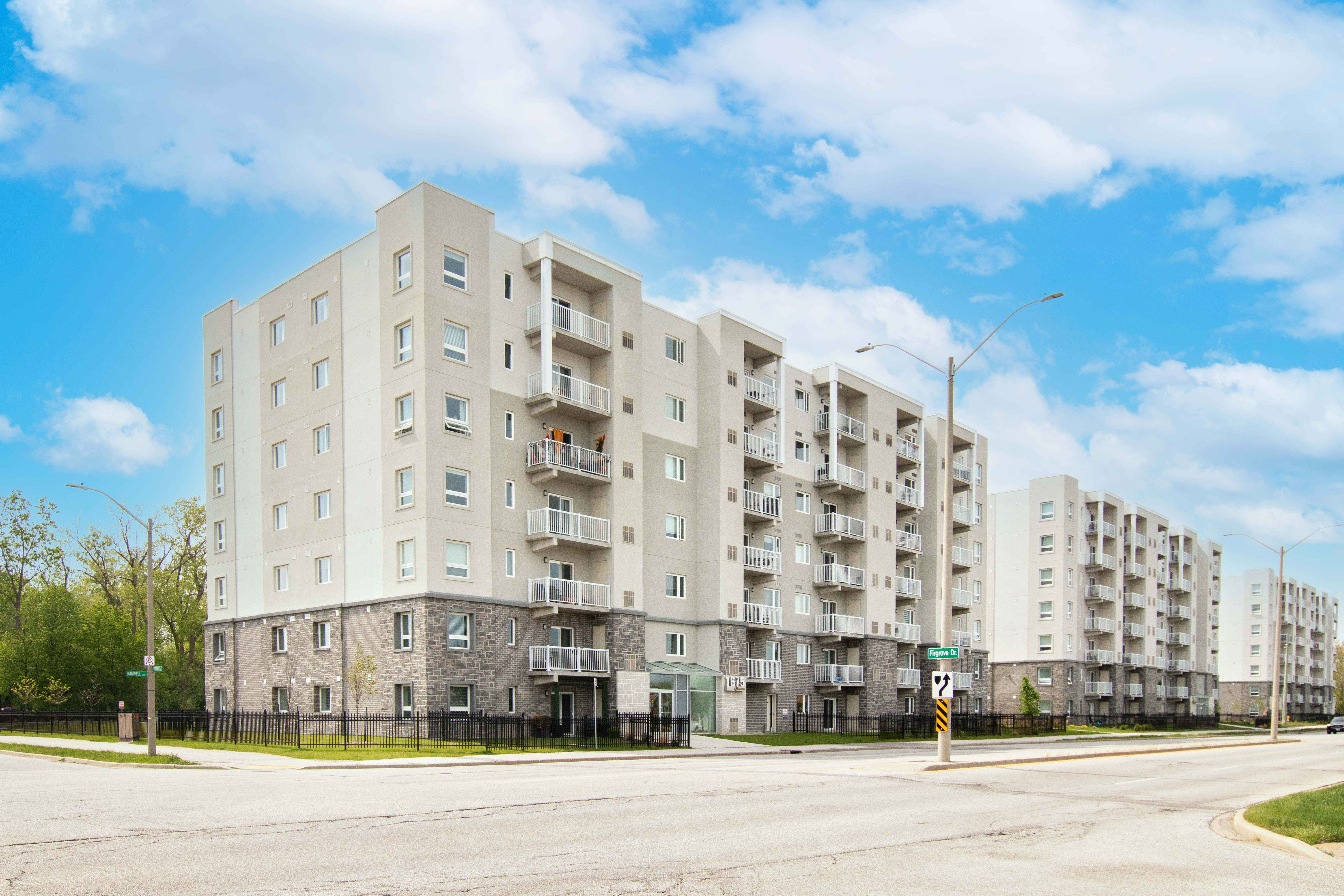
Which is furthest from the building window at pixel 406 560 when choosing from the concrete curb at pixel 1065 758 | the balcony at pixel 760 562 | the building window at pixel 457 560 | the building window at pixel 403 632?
the concrete curb at pixel 1065 758

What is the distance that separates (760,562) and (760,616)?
2773mm

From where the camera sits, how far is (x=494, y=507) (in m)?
40.7

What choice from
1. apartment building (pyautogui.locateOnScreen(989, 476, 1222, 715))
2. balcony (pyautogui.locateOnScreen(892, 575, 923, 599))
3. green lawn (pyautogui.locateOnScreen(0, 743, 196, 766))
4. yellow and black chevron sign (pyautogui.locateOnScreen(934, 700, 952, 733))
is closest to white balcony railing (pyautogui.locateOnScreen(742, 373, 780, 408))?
balcony (pyautogui.locateOnScreen(892, 575, 923, 599))

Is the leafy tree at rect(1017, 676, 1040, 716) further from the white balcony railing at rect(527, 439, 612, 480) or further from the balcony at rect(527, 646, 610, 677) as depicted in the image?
the white balcony railing at rect(527, 439, 612, 480)

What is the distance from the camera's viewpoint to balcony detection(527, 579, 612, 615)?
134ft

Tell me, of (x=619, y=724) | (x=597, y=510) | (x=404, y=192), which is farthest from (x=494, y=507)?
(x=404, y=192)

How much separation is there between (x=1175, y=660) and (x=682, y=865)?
351 ft

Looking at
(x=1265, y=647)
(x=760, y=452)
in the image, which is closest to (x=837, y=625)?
(x=760, y=452)

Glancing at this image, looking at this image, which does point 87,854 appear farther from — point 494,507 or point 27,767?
point 494,507

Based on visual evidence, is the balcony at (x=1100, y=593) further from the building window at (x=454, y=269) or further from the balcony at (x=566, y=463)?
the building window at (x=454, y=269)

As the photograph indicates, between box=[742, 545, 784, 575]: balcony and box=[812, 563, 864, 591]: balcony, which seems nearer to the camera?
box=[742, 545, 784, 575]: balcony

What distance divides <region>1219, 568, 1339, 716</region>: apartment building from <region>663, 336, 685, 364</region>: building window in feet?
343

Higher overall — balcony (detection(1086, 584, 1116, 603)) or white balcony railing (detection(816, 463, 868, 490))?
white balcony railing (detection(816, 463, 868, 490))

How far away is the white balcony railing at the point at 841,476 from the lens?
57.7 metres
